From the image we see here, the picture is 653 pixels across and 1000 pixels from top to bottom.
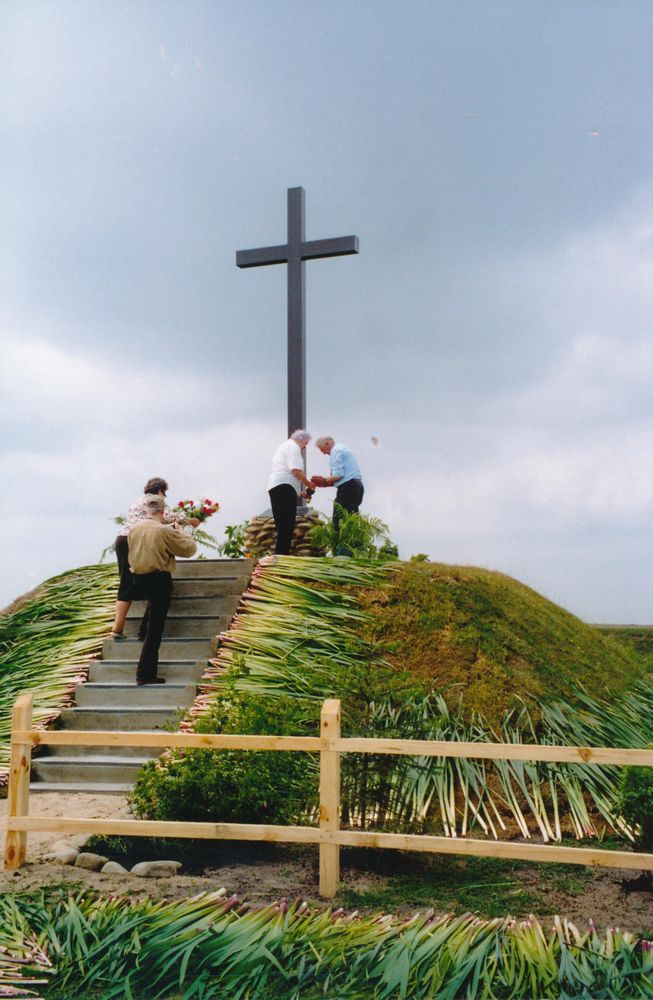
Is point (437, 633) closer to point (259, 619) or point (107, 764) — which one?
point (259, 619)

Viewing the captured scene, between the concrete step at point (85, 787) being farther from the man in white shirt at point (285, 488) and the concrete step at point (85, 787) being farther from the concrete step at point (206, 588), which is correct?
the man in white shirt at point (285, 488)

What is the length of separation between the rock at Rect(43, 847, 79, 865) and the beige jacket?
3.18 meters

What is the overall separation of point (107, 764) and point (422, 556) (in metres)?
4.92

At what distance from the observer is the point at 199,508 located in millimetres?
12422

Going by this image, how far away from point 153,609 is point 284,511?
9.90 ft

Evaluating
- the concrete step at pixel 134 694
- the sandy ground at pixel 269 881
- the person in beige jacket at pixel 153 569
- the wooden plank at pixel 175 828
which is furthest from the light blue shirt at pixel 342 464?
the wooden plank at pixel 175 828

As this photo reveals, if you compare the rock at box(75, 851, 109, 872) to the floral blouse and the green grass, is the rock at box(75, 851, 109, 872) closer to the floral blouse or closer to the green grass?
the floral blouse

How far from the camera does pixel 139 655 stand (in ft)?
31.0

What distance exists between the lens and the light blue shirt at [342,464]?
12.0 metres

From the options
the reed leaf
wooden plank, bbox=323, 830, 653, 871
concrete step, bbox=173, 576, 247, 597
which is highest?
concrete step, bbox=173, 576, 247, 597

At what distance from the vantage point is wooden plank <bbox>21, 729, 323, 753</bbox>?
525 centimetres

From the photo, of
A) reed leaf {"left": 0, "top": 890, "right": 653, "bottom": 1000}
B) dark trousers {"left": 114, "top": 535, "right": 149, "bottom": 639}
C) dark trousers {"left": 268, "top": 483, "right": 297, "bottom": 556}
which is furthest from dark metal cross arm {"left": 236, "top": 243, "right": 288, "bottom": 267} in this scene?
reed leaf {"left": 0, "top": 890, "right": 653, "bottom": 1000}

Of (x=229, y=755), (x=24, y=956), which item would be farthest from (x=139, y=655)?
(x=24, y=956)

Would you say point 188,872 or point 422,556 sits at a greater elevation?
point 422,556
